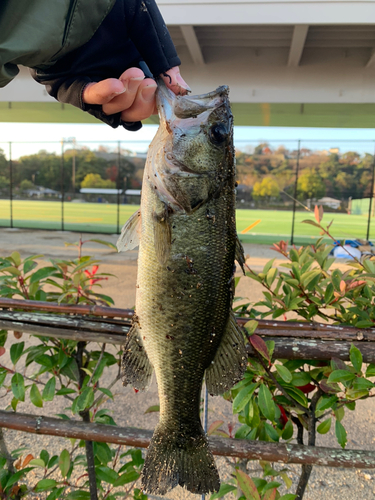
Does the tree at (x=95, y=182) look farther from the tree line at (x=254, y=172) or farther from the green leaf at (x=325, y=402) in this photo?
the green leaf at (x=325, y=402)

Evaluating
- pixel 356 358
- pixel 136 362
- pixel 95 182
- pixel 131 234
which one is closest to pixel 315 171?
pixel 95 182

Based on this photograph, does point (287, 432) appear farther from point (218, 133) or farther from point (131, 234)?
point (218, 133)

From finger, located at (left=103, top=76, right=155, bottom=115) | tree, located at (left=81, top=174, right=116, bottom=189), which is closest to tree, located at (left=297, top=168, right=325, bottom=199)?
tree, located at (left=81, top=174, right=116, bottom=189)

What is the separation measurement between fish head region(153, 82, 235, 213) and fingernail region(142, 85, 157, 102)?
20 millimetres

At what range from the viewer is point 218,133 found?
1.18m

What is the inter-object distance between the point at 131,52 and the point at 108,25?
104 mm

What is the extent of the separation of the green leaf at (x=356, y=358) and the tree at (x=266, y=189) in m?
13.6

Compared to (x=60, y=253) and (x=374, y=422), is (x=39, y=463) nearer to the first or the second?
(x=374, y=422)

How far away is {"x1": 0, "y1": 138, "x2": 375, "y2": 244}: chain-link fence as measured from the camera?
13383 mm

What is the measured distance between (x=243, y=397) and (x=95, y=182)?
15.0m

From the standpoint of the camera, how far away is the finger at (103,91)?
999mm

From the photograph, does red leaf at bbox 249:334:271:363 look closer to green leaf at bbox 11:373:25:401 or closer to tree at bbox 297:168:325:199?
green leaf at bbox 11:373:25:401

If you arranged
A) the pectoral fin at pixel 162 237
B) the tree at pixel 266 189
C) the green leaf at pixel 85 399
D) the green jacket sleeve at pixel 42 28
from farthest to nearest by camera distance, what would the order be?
the tree at pixel 266 189, the green leaf at pixel 85 399, the pectoral fin at pixel 162 237, the green jacket sleeve at pixel 42 28

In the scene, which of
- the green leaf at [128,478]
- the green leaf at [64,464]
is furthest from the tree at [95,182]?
the green leaf at [128,478]
